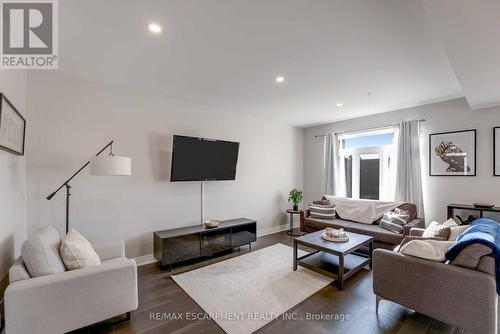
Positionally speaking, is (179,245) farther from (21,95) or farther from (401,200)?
(401,200)

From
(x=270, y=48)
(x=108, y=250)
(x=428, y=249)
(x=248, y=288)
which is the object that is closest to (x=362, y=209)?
(x=428, y=249)

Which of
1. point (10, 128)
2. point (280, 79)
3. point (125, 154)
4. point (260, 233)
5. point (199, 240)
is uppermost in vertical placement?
point (280, 79)

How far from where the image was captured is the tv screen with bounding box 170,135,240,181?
3.47m

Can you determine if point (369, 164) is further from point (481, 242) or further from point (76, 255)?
point (76, 255)

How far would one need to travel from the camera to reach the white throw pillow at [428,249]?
1918 millimetres

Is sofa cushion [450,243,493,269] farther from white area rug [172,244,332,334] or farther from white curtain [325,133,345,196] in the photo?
white curtain [325,133,345,196]

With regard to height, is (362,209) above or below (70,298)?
above

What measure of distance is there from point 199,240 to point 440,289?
9.41ft

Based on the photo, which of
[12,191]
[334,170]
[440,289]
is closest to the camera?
[440,289]

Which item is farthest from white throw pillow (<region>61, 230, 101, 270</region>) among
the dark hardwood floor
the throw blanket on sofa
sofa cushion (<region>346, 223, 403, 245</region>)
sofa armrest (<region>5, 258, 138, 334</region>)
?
the throw blanket on sofa

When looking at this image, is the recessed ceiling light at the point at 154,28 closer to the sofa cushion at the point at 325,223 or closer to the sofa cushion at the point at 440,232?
the sofa cushion at the point at 440,232

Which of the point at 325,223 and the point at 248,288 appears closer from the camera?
the point at 248,288

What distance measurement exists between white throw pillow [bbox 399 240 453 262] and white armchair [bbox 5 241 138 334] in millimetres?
2601

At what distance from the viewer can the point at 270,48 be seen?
2.20 m
